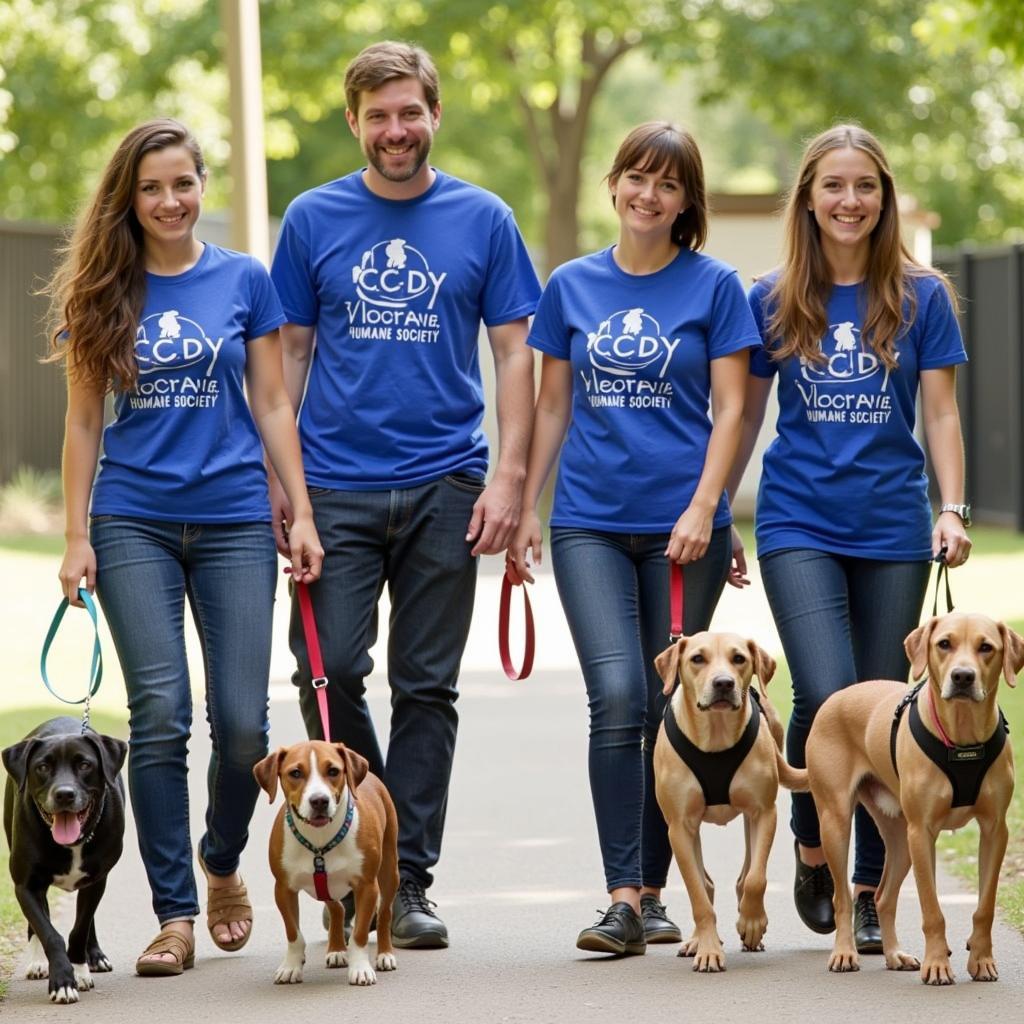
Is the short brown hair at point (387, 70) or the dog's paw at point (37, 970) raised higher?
the short brown hair at point (387, 70)

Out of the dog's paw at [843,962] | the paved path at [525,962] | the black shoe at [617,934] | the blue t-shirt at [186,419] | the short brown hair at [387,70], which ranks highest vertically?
the short brown hair at [387,70]

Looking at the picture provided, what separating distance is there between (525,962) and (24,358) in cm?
1806

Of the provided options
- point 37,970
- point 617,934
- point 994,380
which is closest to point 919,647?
point 617,934

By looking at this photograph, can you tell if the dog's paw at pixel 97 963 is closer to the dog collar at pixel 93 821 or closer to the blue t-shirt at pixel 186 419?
the dog collar at pixel 93 821

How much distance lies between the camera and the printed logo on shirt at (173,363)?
18.9 feet

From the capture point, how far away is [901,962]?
5.68 meters

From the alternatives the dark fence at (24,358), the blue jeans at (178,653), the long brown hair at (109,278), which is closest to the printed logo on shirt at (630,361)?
the blue jeans at (178,653)

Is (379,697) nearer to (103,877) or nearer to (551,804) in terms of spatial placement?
(551,804)

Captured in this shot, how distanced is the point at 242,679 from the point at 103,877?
689mm

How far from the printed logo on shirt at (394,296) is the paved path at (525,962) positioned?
1.91 meters

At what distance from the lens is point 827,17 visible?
26.0 meters

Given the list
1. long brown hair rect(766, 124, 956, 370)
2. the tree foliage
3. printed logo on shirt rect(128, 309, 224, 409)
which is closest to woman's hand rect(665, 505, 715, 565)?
long brown hair rect(766, 124, 956, 370)

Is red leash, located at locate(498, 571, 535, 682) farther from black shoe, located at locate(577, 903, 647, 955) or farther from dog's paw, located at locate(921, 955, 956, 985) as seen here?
dog's paw, located at locate(921, 955, 956, 985)

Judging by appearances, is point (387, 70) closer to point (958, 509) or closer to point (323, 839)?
point (958, 509)
